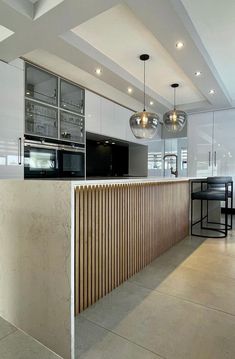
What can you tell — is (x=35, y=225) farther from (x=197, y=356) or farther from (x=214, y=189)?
(x=214, y=189)

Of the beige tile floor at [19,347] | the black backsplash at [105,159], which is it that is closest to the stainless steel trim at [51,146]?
the black backsplash at [105,159]

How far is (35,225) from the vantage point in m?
1.33

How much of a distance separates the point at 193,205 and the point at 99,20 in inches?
118

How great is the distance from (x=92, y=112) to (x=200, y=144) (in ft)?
10.2

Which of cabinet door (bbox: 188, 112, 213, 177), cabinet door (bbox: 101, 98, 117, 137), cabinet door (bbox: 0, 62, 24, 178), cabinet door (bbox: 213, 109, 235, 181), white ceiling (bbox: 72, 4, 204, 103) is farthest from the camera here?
cabinet door (bbox: 188, 112, 213, 177)

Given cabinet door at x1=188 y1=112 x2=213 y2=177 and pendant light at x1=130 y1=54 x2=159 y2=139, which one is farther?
cabinet door at x1=188 y1=112 x2=213 y2=177

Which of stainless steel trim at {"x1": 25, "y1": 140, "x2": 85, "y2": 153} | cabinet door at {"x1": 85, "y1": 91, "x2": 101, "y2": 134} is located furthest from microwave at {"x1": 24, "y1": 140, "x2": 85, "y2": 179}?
cabinet door at {"x1": 85, "y1": 91, "x2": 101, "y2": 134}

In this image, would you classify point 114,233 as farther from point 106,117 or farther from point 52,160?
point 106,117

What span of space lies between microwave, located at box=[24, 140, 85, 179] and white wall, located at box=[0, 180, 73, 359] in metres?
1.69

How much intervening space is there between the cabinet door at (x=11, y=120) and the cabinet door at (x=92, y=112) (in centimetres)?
121

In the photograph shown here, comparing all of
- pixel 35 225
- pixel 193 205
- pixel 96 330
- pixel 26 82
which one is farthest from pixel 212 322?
pixel 26 82

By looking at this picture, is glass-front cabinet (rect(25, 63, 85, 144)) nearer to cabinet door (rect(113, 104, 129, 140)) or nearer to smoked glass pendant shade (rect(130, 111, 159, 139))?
cabinet door (rect(113, 104, 129, 140))

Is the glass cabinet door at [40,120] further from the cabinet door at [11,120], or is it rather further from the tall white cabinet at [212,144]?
Answer: the tall white cabinet at [212,144]

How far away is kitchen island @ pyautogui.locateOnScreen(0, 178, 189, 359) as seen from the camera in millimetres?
1186
